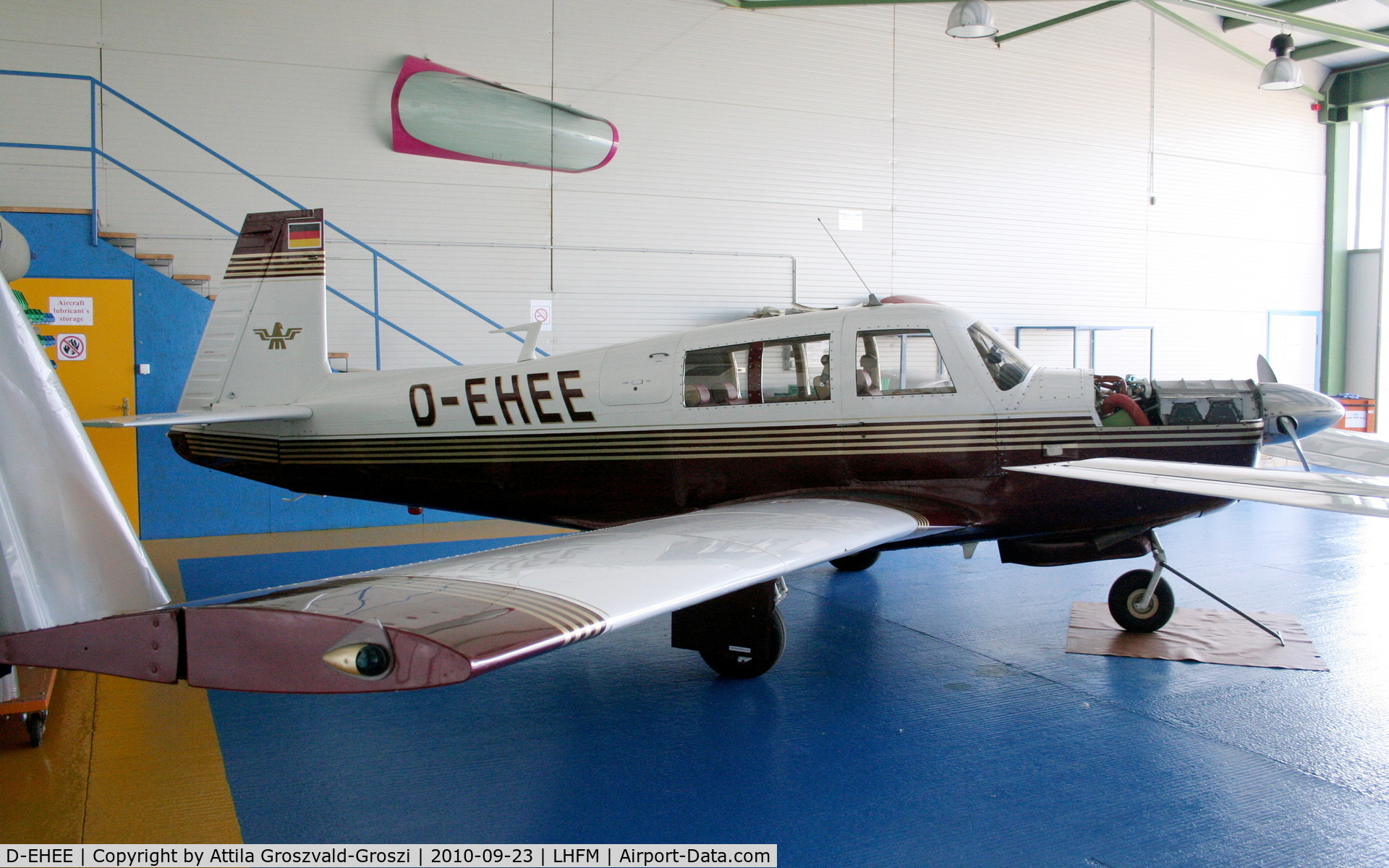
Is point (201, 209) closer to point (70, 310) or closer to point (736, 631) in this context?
point (70, 310)

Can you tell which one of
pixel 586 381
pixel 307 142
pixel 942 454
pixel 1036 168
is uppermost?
pixel 1036 168

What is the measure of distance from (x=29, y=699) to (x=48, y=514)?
1752 mm

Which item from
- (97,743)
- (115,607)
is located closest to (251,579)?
(97,743)

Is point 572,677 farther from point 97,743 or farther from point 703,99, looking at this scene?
point 703,99

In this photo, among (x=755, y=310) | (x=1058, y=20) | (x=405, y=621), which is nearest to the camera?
(x=405, y=621)

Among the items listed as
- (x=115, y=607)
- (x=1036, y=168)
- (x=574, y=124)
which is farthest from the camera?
(x=1036, y=168)

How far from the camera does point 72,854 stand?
271cm

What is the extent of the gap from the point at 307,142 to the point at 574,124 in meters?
2.86

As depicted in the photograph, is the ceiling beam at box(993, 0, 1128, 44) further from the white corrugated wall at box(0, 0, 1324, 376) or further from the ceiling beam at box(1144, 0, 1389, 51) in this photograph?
the ceiling beam at box(1144, 0, 1389, 51)

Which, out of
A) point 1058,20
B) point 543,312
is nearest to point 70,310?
point 543,312

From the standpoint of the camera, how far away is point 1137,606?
5062 mm

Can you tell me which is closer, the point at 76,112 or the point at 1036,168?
the point at 76,112

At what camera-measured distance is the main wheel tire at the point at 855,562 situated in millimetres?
6656

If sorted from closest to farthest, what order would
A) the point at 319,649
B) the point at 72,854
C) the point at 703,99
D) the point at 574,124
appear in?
the point at 319,649, the point at 72,854, the point at 574,124, the point at 703,99
